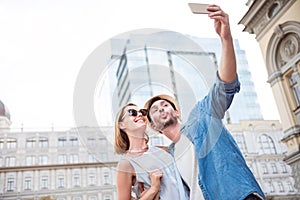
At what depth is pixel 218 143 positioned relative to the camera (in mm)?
716

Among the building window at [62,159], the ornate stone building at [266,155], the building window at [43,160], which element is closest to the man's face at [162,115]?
the ornate stone building at [266,155]

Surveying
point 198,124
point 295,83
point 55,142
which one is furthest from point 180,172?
point 55,142

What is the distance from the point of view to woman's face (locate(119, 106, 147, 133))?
2.68 feet

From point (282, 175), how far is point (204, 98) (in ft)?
49.4

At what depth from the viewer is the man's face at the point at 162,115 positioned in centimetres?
78

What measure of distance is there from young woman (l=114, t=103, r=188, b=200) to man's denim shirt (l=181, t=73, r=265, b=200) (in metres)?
0.07

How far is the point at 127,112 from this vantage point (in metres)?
0.84

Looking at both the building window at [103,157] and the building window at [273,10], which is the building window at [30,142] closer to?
the building window at [273,10]

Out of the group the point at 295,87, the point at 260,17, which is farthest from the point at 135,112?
the point at 260,17

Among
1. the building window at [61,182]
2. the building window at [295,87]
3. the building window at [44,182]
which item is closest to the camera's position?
the building window at [295,87]

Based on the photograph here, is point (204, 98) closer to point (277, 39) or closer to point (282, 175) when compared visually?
point (277, 39)

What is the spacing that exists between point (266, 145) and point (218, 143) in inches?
627

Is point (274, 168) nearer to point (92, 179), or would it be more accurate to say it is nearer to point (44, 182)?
point (92, 179)

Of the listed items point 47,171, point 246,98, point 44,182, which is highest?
point 246,98
